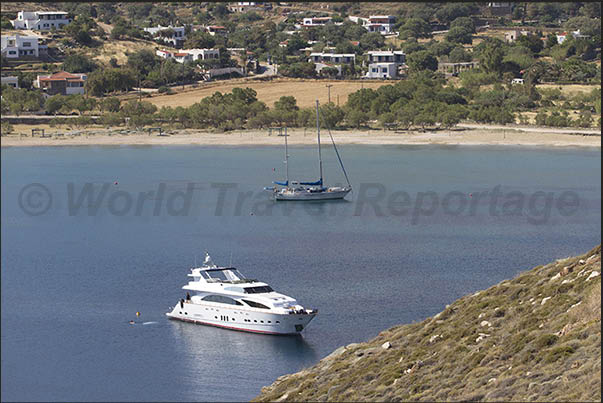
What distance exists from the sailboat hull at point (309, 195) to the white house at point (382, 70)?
4911 cm

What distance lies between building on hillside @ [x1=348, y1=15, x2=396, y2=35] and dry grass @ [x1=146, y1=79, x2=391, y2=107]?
3744 centimetres

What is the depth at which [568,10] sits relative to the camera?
152 metres


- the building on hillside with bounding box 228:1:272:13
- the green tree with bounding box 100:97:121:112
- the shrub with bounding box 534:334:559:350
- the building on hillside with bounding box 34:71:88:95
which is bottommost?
the green tree with bounding box 100:97:121:112

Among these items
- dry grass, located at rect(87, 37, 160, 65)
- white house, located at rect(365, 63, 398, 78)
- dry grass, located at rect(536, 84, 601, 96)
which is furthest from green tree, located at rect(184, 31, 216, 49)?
dry grass, located at rect(536, 84, 601, 96)

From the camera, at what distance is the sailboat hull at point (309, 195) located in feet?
202

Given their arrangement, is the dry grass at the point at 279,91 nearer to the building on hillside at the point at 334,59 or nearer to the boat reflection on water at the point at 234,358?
the building on hillside at the point at 334,59

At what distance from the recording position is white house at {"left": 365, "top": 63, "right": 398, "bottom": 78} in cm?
10956

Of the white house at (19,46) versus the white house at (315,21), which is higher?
the white house at (315,21)

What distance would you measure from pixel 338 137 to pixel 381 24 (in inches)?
2475

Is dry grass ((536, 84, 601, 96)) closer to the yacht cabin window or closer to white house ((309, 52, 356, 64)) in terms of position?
white house ((309, 52, 356, 64))

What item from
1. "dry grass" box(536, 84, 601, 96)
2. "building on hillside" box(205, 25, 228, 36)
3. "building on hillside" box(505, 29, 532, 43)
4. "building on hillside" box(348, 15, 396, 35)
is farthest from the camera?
"building on hillside" box(348, 15, 396, 35)

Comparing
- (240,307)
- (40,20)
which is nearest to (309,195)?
(240,307)

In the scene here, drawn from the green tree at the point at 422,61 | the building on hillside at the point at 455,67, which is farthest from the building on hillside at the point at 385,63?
the building on hillside at the point at 455,67

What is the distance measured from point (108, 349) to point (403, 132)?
189 feet
